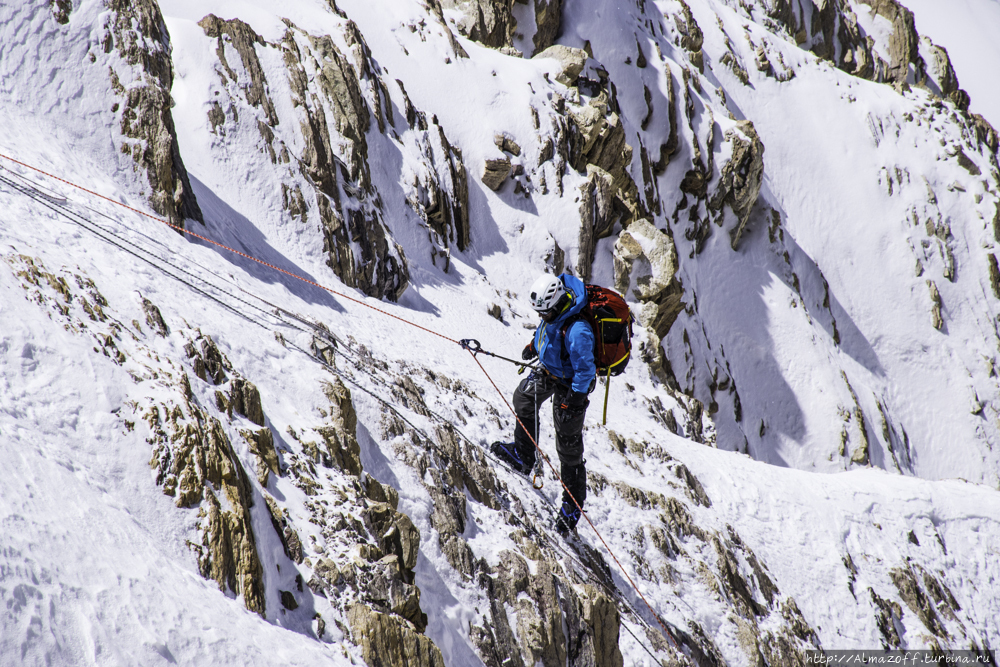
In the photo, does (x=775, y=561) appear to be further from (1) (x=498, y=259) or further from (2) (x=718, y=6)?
(2) (x=718, y=6)

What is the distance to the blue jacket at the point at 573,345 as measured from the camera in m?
8.92

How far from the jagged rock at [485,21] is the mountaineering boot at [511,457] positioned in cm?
3253

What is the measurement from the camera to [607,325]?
916cm

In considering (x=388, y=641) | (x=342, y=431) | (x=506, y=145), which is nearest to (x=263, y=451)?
Result: (x=342, y=431)

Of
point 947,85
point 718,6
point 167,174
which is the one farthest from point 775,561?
point 947,85

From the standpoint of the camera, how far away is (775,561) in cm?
1370

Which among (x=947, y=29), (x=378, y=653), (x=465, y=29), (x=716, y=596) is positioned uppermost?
(x=947, y=29)

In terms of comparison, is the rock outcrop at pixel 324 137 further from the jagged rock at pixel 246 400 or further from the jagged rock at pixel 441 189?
the jagged rock at pixel 246 400

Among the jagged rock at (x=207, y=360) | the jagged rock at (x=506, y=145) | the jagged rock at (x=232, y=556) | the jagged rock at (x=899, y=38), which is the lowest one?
the jagged rock at (x=232, y=556)

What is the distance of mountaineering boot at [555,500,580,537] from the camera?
397 inches

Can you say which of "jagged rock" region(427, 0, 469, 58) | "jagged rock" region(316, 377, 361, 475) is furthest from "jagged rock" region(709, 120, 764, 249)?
"jagged rock" region(316, 377, 361, 475)

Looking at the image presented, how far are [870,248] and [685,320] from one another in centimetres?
2480

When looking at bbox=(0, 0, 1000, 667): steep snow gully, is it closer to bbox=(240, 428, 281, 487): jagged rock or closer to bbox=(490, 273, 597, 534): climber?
bbox=(240, 428, 281, 487): jagged rock

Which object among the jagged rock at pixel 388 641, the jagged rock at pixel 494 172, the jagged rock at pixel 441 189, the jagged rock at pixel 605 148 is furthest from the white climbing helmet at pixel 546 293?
the jagged rock at pixel 605 148
